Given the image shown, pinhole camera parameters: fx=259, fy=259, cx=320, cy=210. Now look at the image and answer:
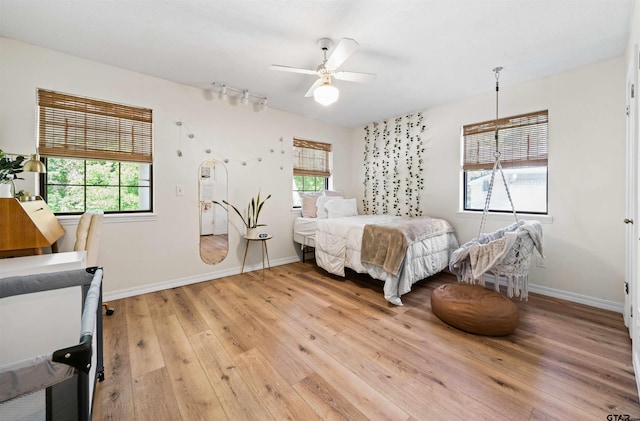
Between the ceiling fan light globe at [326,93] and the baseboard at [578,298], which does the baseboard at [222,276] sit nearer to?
the baseboard at [578,298]

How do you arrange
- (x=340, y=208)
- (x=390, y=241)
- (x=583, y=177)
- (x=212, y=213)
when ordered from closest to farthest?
(x=583, y=177) → (x=390, y=241) → (x=212, y=213) → (x=340, y=208)

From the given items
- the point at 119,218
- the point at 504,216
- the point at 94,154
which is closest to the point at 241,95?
the point at 94,154

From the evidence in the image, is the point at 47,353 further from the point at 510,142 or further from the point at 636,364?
the point at 510,142

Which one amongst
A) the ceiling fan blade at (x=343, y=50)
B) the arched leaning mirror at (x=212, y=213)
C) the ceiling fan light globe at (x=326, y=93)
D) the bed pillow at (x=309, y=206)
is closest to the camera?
the ceiling fan blade at (x=343, y=50)

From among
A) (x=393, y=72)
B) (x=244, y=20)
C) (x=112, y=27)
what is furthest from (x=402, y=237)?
(x=112, y=27)

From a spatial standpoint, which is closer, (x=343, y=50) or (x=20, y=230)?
(x=20, y=230)

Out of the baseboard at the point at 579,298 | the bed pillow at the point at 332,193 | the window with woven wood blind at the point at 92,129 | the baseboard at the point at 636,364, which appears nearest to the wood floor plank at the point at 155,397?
the window with woven wood blind at the point at 92,129

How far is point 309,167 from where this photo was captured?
4.55m

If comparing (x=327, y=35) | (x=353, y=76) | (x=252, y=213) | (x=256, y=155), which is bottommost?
(x=252, y=213)

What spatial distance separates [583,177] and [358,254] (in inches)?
97.2

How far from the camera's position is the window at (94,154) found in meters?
2.52

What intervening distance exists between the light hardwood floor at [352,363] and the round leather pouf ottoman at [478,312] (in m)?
0.08

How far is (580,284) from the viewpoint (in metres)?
2.72

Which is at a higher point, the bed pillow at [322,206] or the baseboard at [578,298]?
the bed pillow at [322,206]
